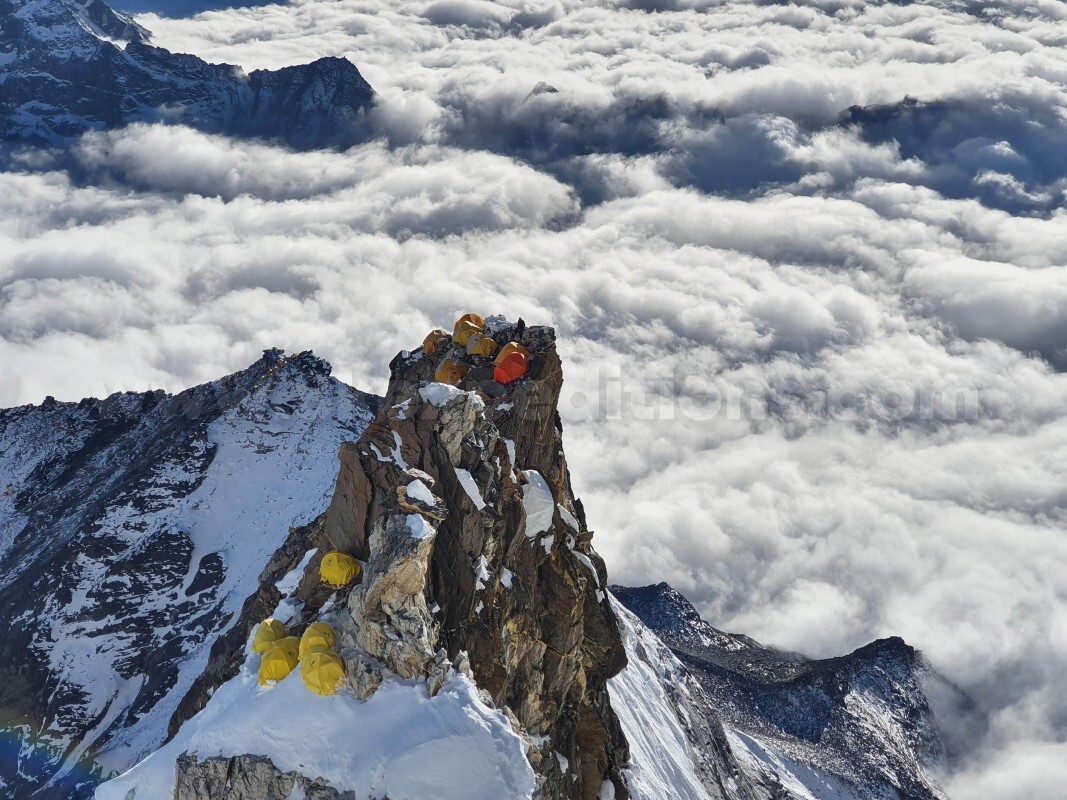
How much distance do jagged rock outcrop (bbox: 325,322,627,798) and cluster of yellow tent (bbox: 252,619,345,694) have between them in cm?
129

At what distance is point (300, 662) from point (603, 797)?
32302 millimetres

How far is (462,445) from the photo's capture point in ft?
180

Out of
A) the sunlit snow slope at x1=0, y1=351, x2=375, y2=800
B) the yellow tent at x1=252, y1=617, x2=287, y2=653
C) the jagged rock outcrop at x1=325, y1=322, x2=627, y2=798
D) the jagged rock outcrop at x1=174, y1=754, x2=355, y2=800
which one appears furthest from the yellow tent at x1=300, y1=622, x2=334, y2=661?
the sunlit snow slope at x1=0, y1=351, x2=375, y2=800

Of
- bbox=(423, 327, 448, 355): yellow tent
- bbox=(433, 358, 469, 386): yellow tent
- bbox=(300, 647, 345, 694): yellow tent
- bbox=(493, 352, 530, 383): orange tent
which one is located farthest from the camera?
bbox=(423, 327, 448, 355): yellow tent

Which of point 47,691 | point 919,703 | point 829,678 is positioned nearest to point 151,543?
point 47,691

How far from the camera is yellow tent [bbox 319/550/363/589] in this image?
162 ft

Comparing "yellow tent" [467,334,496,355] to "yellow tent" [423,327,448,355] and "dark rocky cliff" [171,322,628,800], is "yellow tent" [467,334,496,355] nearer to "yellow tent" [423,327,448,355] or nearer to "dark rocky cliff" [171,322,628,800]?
"dark rocky cliff" [171,322,628,800]

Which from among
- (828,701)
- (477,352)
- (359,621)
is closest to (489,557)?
(359,621)

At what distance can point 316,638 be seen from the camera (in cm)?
4491

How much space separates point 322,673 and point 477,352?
34.8m

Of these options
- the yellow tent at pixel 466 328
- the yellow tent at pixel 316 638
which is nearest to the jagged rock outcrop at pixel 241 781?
the yellow tent at pixel 316 638

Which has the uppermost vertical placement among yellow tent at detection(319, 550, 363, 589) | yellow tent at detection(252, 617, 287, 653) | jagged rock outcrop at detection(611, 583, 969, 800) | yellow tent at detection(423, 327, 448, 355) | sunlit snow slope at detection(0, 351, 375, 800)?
yellow tent at detection(319, 550, 363, 589)

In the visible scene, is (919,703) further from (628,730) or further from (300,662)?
(300,662)

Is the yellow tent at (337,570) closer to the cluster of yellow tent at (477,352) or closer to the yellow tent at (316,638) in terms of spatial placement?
the yellow tent at (316,638)
